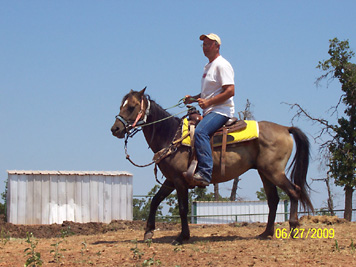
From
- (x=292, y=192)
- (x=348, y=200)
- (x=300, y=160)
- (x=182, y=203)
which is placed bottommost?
(x=348, y=200)

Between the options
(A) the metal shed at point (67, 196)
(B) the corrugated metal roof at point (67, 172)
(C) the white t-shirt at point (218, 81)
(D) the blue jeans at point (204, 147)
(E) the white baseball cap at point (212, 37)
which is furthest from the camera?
(B) the corrugated metal roof at point (67, 172)

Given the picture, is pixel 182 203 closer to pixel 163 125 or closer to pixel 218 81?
pixel 163 125

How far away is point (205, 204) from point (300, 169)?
59.0 ft

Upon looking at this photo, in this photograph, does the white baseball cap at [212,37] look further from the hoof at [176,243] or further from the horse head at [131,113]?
the hoof at [176,243]

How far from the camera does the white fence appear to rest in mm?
25703

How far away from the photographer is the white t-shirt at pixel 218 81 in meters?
8.80

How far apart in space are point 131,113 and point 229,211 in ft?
68.9

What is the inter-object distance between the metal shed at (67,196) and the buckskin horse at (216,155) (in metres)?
13.6

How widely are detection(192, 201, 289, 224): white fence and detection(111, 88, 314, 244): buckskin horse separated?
14.1m

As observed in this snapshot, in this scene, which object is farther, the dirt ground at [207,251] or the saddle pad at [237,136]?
the saddle pad at [237,136]

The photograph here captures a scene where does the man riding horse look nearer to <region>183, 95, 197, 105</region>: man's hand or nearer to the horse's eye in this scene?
<region>183, 95, 197, 105</region>: man's hand

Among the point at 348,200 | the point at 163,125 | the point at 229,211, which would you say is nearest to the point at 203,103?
the point at 163,125

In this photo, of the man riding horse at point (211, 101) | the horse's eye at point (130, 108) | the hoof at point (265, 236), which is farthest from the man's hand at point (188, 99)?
the hoof at point (265, 236)

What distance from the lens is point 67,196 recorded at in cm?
2250
